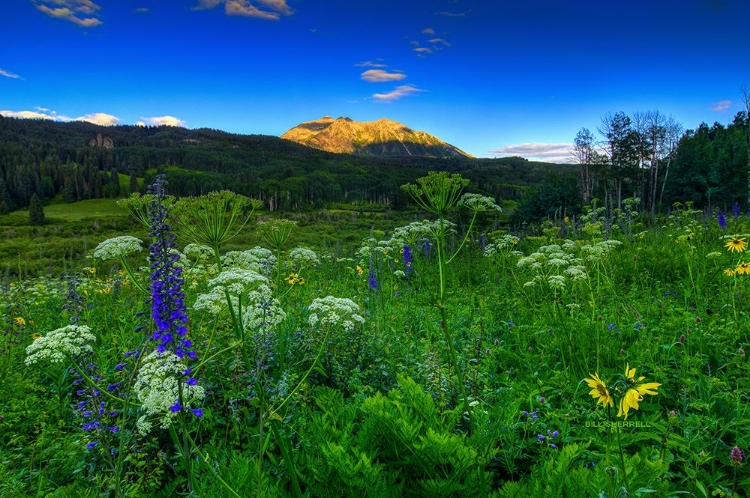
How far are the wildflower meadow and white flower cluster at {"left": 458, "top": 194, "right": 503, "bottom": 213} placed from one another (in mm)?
21

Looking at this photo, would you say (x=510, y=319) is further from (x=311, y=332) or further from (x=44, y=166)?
(x=44, y=166)

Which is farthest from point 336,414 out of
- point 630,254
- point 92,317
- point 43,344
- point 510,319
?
point 630,254

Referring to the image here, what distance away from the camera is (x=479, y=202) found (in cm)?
473

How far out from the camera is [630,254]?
9750 millimetres

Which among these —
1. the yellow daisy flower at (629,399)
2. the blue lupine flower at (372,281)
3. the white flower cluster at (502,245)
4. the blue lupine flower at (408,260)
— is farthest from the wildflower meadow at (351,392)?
the blue lupine flower at (408,260)

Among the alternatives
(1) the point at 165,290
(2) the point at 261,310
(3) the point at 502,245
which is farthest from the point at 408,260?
(1) the point at 165,290

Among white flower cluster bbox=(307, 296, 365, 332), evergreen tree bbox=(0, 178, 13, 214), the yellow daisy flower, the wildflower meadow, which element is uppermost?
evergreen tree bbox=(0, 178, 13, 214)

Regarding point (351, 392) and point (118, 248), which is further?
point (351, 392)

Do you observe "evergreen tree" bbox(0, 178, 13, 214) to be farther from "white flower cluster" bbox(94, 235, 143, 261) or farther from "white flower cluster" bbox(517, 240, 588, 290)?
"white flower cluster" bbox(517, 240, 588, 290)

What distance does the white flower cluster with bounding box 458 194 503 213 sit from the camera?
14.8 feet

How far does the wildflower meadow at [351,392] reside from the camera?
2.56m

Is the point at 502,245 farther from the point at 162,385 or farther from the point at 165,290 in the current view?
the point at 162,385

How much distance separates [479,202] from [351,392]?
2780 millimetres

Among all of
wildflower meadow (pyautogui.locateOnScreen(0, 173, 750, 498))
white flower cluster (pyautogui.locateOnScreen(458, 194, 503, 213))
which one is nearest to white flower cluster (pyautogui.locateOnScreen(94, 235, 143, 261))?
wildflower meadow (pyautogui.locateOnScreen(0, 173, 750, 498))
